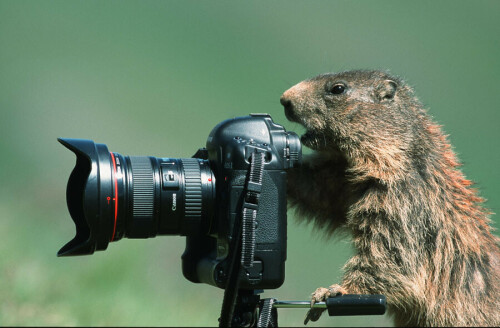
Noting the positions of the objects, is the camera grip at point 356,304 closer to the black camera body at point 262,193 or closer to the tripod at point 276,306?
the tripod at point 276,306

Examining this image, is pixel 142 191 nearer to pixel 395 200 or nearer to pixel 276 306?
pixel 276 306

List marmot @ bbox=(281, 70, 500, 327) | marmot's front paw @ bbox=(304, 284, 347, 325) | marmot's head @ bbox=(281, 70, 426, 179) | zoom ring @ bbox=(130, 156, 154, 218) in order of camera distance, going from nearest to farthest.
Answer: zoom ring @ bbox=(130, 156, 154, 218)
marmot's front paw @ bbox=(304, 284, 347, 325)
marmot @ bbox=(281, 70, 500, 327)
marmot's head @ bbox=(281, 70, 426, 179)

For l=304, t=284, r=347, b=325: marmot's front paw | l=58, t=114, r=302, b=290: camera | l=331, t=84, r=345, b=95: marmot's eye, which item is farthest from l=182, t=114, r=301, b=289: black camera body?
l=331, t=84, r=345, b=95: marmot's eye

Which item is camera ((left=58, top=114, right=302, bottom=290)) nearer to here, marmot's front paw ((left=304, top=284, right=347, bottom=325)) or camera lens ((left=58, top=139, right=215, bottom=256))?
camera lens ((left=58, top=139, right=215, bottom=256))

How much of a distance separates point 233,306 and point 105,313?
203 centimetres

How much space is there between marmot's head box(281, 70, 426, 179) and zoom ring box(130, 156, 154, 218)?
870 millimetres

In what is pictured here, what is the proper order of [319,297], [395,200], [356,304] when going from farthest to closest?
[395,200] → [319,297] → [356,304]

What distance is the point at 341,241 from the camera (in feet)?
10.8

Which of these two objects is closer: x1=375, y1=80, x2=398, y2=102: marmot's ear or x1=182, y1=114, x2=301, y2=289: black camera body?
x1=182, y1=114, x2=301, y2=289: black camera body

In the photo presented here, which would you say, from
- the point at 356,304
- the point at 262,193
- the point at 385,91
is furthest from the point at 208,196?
the point at 385,91

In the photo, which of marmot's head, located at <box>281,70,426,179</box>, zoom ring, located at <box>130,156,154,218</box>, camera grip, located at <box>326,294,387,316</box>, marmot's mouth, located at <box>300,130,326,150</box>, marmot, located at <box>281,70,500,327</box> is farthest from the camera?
marmot's mouth, located at <box>300,130,326,150</box>

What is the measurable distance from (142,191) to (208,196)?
0.88ft

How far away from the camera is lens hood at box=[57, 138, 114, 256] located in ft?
8.43

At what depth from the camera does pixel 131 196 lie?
266 cm
